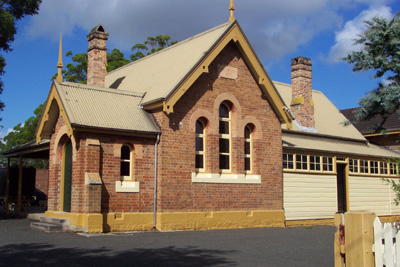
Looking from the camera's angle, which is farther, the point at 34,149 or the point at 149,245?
the point at 34,149

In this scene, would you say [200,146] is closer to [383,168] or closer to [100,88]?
[100,88]

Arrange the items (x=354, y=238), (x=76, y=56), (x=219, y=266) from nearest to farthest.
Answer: (x=354, y=238), (x=219, y=266), (x=76, y=56)

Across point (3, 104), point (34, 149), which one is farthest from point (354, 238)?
point (3, 104)

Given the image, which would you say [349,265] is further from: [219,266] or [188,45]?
[188,45]

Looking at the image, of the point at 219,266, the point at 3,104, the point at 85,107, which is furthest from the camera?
the point at 3,104

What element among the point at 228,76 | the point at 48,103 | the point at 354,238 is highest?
the point at 228,76

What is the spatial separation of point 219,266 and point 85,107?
326 inches

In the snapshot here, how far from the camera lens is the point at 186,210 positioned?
53.9ft

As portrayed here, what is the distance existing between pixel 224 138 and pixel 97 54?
667 centimetres

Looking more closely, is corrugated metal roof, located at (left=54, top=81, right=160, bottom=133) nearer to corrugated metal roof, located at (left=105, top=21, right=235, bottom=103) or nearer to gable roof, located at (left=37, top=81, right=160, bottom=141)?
gable roof, located at (left=37, top=81, right=160, bottom=141)

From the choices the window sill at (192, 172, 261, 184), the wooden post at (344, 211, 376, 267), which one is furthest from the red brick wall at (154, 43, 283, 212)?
the wooden post at (344, 211, 376, 267)

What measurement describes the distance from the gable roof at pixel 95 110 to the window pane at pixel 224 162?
301 cm

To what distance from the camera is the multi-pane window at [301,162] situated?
20.6 meters

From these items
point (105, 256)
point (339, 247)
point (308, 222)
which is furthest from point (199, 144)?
point (339, 247)
